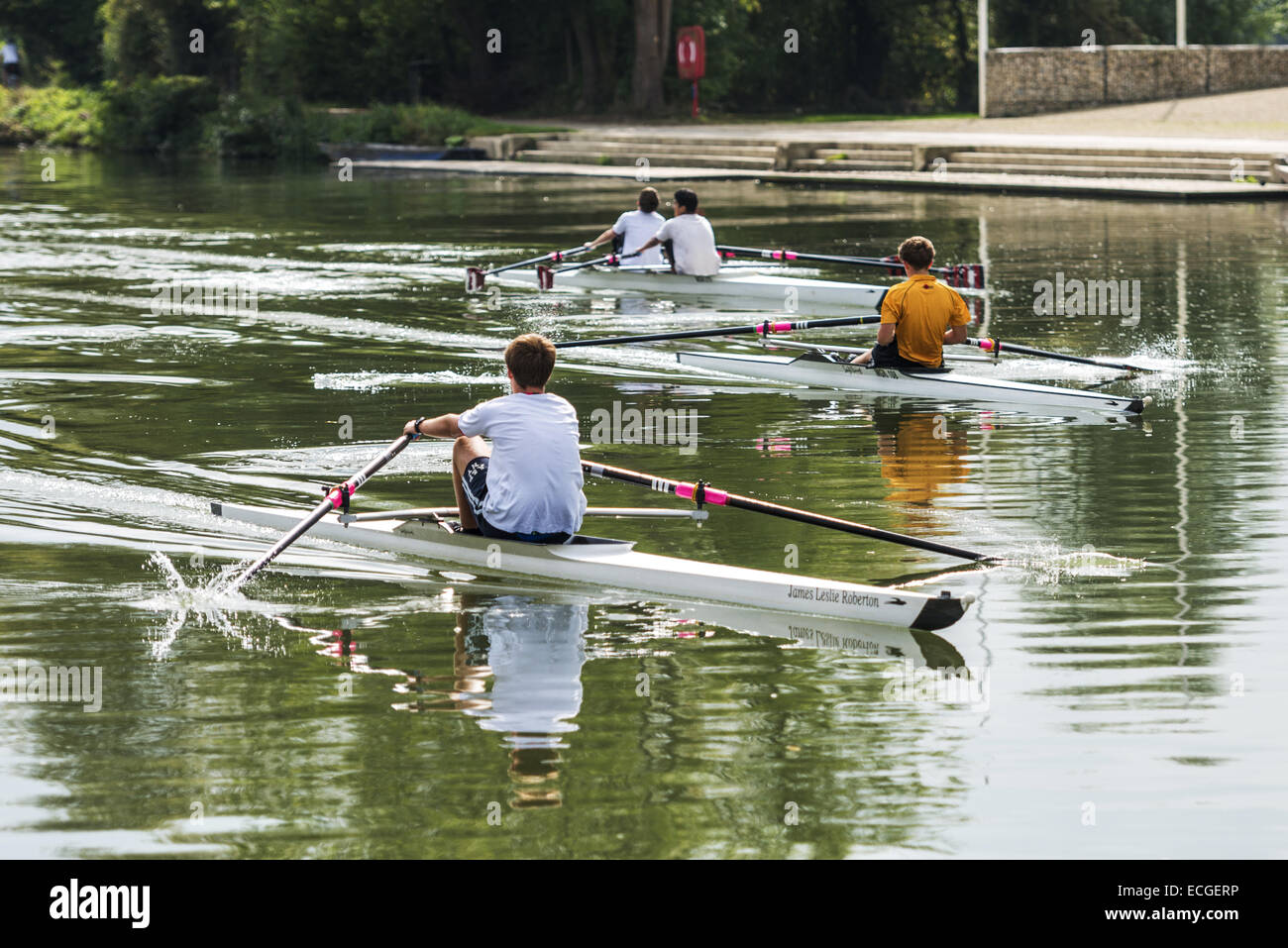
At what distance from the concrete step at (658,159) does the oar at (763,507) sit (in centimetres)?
3244

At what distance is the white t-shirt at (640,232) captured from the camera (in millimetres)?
21875

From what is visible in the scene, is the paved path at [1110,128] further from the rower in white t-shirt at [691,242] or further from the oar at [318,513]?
the oar at [318,513]

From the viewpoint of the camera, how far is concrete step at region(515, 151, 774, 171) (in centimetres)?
4188

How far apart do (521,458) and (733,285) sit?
1233 centimetres

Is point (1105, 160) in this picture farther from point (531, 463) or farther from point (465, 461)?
point (531, 463)

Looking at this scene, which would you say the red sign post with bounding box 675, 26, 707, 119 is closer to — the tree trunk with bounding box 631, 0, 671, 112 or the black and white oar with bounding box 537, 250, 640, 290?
the tree trunk with bounding box 631, 0, 671, 112

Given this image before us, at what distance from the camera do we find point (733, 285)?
21.2 meters

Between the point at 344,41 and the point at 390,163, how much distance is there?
43.1 feet

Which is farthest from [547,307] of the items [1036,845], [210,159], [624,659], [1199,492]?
[210,159]

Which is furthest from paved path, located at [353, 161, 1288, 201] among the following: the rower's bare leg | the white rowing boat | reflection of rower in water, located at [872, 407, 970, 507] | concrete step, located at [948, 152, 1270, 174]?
the rower's bare leg

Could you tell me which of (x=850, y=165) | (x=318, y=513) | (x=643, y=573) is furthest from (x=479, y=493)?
(x=850, y=165)

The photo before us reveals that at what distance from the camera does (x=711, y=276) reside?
70.0 ft

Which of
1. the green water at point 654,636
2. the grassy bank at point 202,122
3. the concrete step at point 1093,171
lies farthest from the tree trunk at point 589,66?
the green water at point 654,636

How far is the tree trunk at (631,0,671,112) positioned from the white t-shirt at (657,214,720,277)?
3170 cm
